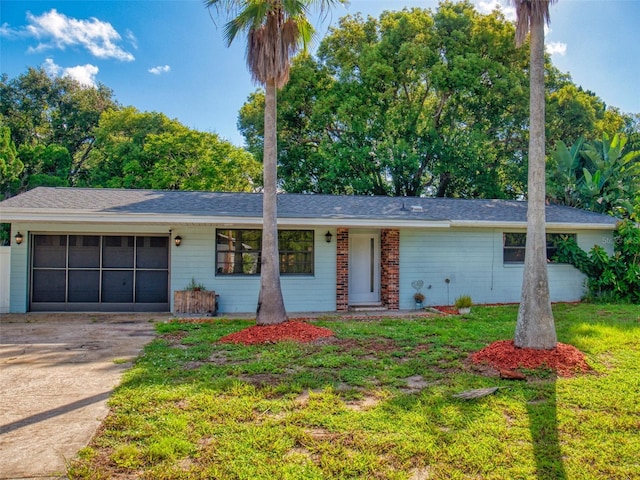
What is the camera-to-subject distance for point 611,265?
1245 centimetres

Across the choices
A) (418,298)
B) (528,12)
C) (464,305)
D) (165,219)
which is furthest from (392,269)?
(528,12)

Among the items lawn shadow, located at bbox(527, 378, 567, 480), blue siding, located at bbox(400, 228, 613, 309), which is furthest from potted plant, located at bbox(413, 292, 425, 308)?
lawn shadow, located at bbox(527, 378, 567, 480)

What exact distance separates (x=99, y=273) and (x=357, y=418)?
29.5 ft

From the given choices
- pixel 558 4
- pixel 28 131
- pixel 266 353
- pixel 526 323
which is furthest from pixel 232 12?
pixel 28 131

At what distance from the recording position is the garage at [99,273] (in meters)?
10.7

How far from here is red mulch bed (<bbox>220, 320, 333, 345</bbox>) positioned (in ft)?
24.3

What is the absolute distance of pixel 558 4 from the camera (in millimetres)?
6418

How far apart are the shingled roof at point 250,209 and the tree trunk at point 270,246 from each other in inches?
75.5

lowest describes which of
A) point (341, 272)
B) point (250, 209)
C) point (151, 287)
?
point (151, 287)

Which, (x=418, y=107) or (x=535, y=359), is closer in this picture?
(x=535, y=359)

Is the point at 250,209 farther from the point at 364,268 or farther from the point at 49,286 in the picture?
the point at 49,286

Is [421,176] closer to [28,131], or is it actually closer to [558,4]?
[558,4]

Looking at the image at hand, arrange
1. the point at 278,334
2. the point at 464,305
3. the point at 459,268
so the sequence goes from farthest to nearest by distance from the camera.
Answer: the point at 459,268
the point at 464,305
the point at 278,334

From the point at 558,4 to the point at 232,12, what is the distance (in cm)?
560
